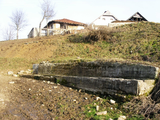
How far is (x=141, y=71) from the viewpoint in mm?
4668

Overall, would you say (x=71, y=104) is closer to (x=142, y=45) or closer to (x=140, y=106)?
(x=140, y=106)

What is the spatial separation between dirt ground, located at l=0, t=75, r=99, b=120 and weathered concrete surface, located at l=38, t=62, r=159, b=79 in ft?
3.24

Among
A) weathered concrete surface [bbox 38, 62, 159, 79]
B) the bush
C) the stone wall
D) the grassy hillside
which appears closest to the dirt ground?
the stone wall

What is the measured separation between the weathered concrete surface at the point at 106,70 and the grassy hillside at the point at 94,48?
1.31 metres

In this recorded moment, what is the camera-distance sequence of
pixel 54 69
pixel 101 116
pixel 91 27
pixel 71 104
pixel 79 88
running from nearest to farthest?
pixel 101 116 → pixel 71 104 → pixel 79 88 → pixel 54 69 → pixel 91 27

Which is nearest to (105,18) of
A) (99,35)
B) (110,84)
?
(99,35)

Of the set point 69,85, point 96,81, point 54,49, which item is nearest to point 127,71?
point 96,81

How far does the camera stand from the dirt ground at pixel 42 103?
3.77m

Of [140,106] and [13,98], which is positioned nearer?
[140,106]

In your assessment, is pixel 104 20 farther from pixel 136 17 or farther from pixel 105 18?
pixel 136 17

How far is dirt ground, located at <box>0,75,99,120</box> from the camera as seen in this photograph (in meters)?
3.77

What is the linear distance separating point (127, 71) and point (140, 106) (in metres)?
1.58

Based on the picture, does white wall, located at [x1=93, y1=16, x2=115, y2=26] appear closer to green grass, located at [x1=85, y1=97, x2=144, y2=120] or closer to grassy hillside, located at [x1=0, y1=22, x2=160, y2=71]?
grassy hillside, located at [x1=0, y1=22, x2=160, y2=71]

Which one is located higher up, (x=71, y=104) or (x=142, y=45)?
(x=142, y=45)
